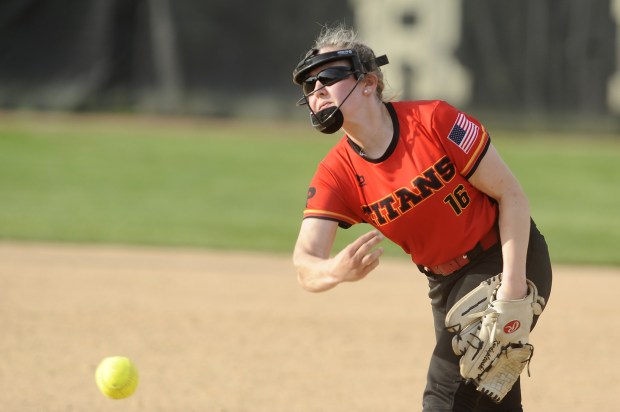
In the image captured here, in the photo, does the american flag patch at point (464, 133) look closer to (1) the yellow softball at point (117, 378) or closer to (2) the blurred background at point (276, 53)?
(1) the yellow softball at point (117, 378)

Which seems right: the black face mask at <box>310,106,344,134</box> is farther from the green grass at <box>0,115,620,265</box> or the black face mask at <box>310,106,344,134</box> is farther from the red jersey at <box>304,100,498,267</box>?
the green grass at <box>0,115,620,265</box>

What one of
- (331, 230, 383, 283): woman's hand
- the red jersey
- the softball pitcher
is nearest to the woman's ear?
the softball pitcher

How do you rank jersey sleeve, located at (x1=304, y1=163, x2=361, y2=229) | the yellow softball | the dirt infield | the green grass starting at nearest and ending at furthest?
1. jersey sleeve, located at (x1=304, y1=163, x2=361, y2=229)
2. the yellow softball
3. the dirt infield
4. the green grass

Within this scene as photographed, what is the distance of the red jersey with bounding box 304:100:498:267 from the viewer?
12.2ft

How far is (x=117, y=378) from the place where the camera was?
4.98 m

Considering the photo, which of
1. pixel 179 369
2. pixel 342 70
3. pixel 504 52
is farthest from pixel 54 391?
pixel 504 52

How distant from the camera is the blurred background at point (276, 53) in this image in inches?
589

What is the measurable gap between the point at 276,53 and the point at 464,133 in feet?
40.6

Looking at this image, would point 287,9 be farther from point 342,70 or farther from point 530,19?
point 342,70

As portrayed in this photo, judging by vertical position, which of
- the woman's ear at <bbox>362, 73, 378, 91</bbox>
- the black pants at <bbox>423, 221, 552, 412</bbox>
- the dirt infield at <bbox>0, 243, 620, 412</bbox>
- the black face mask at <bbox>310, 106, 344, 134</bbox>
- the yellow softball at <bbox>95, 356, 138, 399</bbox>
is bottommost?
the dirt infield at <bbox>0, 243, 620, 412</bbox>

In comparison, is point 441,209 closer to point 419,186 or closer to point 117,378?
point 419,186

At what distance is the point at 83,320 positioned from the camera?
23.4 feet

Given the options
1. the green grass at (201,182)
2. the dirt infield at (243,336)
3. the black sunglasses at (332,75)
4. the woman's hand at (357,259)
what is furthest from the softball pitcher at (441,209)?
the green grass at (201,182)

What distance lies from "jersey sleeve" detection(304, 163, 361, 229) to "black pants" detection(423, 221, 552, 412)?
1.61ft
